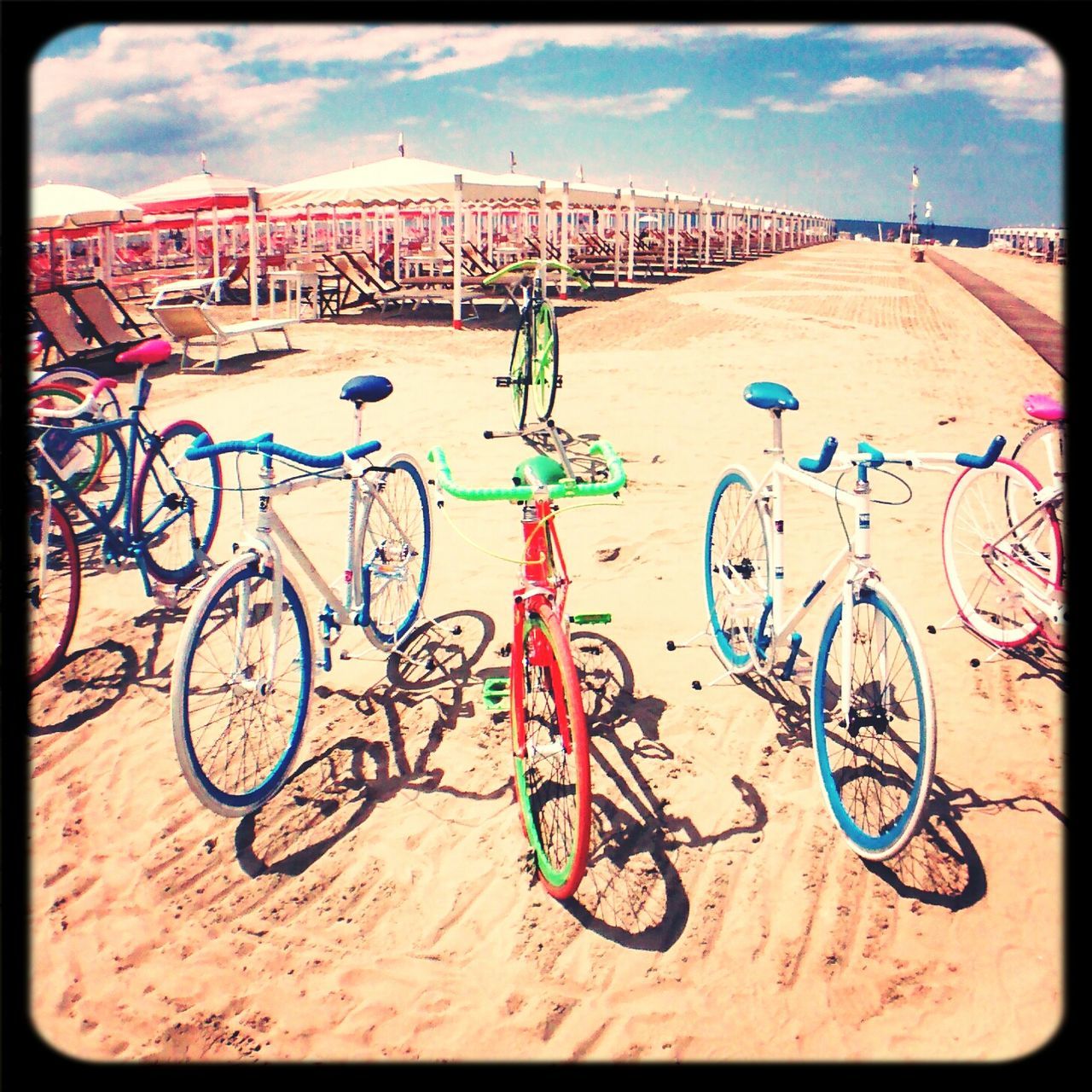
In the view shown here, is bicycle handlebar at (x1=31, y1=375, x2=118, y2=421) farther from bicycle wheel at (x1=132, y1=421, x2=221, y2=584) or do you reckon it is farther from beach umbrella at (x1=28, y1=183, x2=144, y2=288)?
beach umbrella at (x1=28, y1=183, x2=144, y2=288)

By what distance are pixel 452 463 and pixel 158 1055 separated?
521cm

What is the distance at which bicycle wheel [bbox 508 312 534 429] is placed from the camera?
7.91 m

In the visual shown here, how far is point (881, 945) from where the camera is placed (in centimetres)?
254

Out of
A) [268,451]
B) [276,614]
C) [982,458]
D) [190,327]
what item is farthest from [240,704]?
[190,327]

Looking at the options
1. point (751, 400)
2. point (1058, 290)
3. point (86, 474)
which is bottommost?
point (1058, 290)

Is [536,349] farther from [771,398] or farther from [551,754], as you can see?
[551,754]

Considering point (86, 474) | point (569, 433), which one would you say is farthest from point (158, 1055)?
point (569, 433)

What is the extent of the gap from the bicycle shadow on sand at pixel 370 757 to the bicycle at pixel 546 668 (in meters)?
0.33

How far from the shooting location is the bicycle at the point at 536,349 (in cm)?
760

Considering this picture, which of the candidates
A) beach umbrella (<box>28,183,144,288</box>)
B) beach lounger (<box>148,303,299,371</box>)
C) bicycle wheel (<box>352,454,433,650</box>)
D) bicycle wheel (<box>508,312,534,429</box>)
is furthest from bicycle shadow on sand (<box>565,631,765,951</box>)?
beach umbrella (<box>28,183,144,288</box>)

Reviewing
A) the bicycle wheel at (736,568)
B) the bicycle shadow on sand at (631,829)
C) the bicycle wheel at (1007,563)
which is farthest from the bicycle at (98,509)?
the bicycle wheel at (1007,563)

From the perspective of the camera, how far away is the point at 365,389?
151 inches

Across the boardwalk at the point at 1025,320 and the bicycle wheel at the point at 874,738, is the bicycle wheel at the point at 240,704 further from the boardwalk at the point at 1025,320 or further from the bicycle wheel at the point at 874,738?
the boardwalk at the point at 1025,320

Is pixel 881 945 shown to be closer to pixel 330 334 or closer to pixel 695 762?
pixel 695 762
